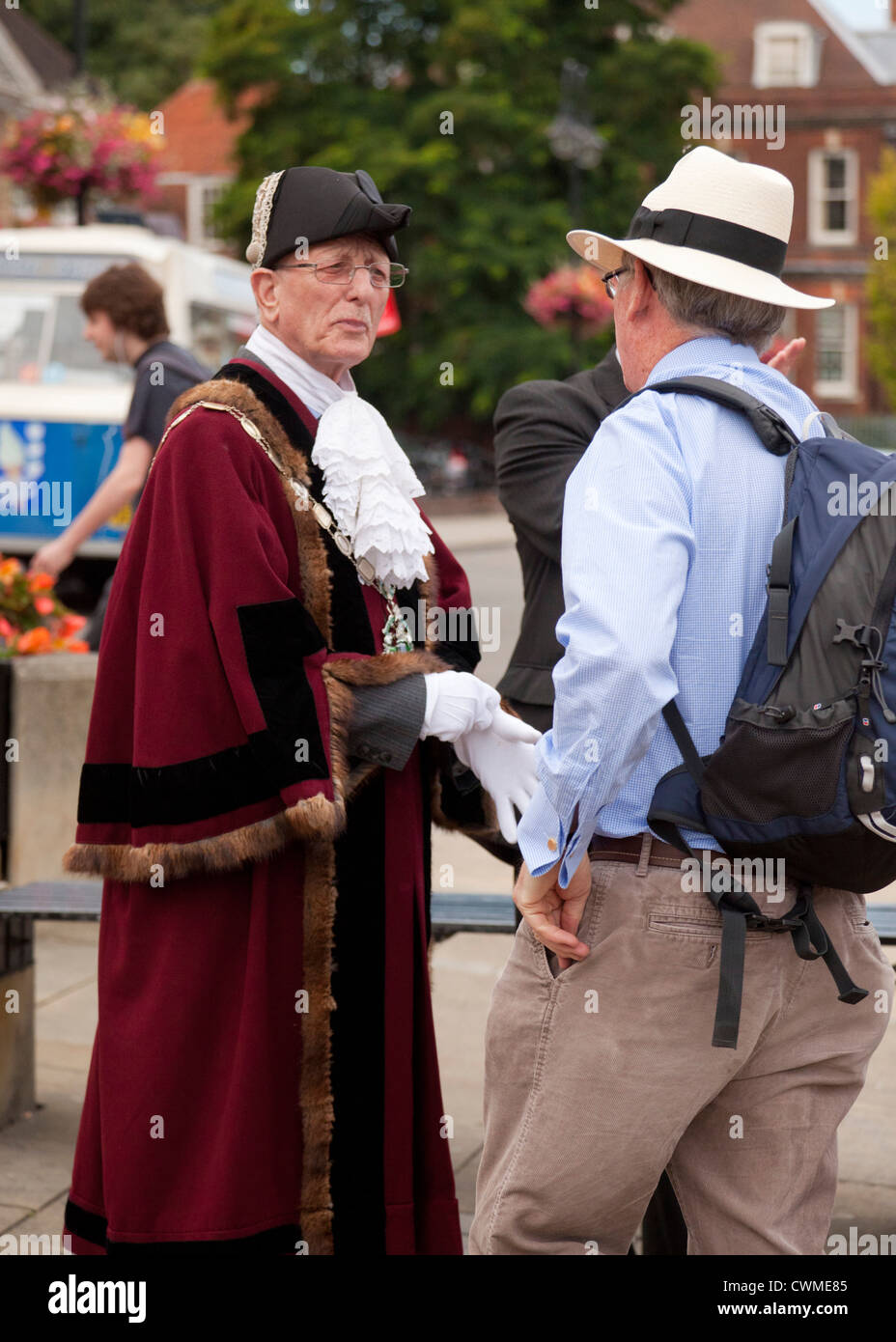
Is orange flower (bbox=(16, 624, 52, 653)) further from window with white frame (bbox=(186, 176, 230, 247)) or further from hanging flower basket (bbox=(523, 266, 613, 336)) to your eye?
window with white frame (bbox=(186, 176, 230, 247))

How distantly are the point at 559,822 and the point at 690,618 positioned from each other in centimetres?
32

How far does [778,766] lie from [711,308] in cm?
67

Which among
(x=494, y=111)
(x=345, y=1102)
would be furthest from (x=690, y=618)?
(x=494, y=111)

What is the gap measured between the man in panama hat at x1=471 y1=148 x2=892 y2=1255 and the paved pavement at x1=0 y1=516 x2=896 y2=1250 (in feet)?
4.86

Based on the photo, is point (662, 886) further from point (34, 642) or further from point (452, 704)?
point (34, 642)

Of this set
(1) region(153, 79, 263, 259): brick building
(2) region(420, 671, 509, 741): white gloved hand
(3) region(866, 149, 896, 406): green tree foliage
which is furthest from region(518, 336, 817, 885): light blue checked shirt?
(1) region(153, 79, 263, 259): brick building

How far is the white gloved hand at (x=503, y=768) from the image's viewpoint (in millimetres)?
2979

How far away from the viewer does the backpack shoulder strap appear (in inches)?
84.6

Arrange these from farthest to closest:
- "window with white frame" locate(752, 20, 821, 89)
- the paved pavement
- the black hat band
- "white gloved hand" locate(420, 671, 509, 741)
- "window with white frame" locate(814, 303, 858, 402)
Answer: "window with white frame" locate(752, 20, 821, 89) < "window with white frame" locate(814, 303, 858, 402) < the paved pavement < "white gloved hand" locate(420, 671, 509, 741) < the black hat band

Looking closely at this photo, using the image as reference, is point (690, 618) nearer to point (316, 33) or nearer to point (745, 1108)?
point (745, 1108)

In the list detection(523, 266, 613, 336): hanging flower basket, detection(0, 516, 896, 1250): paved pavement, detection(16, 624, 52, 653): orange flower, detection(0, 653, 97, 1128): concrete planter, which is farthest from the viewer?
detection(523, 266, 613, 336): hanging flower basket

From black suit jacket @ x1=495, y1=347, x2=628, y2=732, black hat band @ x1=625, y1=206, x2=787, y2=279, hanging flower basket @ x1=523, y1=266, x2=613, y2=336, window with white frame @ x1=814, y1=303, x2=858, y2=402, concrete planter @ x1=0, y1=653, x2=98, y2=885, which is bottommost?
concrete planter @ x1=0, y1=653, x2=98, y2=885

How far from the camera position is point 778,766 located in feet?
6.69

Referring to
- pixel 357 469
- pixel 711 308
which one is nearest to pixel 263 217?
pixel 357 469
